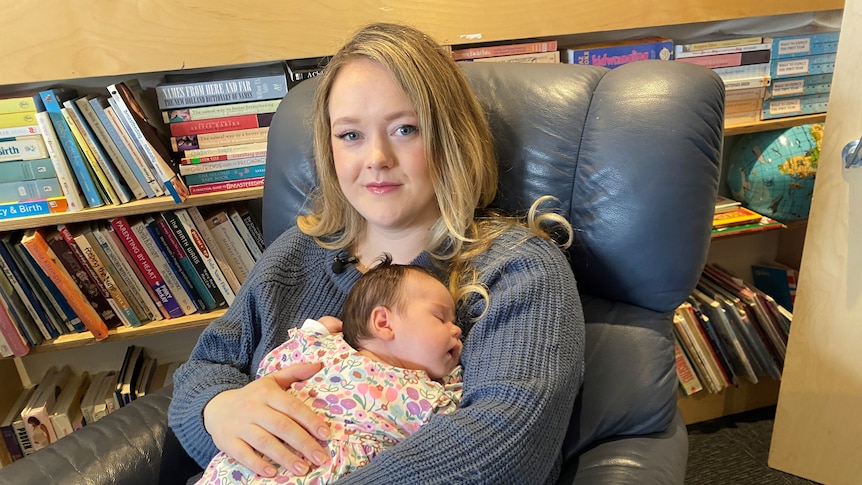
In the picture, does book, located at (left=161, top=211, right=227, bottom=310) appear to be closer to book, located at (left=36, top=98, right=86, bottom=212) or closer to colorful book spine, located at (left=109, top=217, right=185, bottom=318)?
colorful book spine, located at (left=109, top=217, right=185, bottom=318)

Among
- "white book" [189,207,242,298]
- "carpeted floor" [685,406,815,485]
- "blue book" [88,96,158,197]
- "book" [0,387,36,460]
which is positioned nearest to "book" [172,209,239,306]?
"white book" [189,207,242,298]

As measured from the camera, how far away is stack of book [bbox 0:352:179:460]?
5.69 feet

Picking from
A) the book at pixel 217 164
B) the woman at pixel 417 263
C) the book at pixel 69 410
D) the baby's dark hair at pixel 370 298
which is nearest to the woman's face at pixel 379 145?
the woman at pixel 417 263

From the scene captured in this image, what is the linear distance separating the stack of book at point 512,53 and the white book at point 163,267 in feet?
2.94

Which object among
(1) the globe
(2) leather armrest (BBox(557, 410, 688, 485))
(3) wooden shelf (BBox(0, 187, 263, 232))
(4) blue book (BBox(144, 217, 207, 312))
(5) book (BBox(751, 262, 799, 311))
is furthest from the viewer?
(5) book (BBox(751, 262, 799, 311))

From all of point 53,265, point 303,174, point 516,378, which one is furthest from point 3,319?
point 516,378

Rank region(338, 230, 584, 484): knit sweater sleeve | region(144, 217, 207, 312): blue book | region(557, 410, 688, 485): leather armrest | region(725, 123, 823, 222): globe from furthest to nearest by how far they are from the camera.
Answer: region(725, 123, 823, 222): globe < region(144, 217, 207, 312): blue book < region(557, 410, 688, 485): leather armrest < region(338, 230, 584, 484): knit sweater sleeve

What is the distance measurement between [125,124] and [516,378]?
1135 mm

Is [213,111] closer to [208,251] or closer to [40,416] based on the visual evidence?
[208,251]

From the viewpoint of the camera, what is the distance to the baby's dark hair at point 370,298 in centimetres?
104

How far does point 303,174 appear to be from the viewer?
1.35 metres

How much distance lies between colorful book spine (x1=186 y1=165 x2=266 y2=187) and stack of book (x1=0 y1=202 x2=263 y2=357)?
0.09 m

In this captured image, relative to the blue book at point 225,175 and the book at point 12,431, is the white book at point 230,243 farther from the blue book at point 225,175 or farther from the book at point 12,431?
the book at point 12,431

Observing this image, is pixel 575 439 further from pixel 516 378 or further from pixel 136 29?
pixel 136 29
